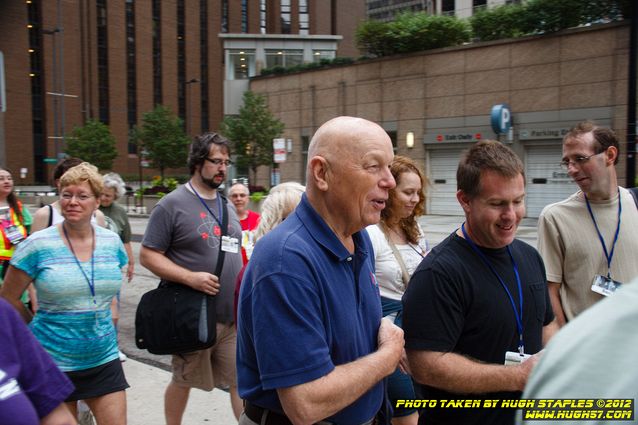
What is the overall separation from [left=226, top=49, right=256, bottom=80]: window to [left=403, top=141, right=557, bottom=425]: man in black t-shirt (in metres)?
35.5

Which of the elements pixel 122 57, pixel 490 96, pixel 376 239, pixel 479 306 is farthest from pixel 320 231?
pixel 122 57

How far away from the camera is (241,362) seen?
1.87m

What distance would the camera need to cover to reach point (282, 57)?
122 feet

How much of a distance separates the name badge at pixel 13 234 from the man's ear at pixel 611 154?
4.89 m

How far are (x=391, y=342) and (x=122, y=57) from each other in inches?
2379

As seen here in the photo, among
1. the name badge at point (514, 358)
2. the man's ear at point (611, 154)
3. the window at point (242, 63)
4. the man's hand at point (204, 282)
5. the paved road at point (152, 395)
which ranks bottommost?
the paved road at point (152, 395)

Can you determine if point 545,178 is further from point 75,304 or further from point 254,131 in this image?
point 75,304

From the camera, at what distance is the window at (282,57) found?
36.7 metres

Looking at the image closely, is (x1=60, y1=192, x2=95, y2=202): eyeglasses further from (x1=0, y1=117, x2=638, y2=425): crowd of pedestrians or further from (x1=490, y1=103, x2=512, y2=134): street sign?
(x1=490, y1=103, x2=512, y2=134): street sign

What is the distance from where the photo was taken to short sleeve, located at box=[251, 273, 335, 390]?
1.58 metres

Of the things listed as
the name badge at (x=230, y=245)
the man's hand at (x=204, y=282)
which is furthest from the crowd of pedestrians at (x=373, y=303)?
the name badge at (x=230, y=245)

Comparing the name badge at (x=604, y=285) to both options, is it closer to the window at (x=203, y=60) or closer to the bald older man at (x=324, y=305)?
the bald older man at (x=324, y=305)

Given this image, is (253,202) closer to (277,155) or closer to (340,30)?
(277,155)

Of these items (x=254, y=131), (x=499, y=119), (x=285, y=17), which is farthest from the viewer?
(x=285, y=17)
